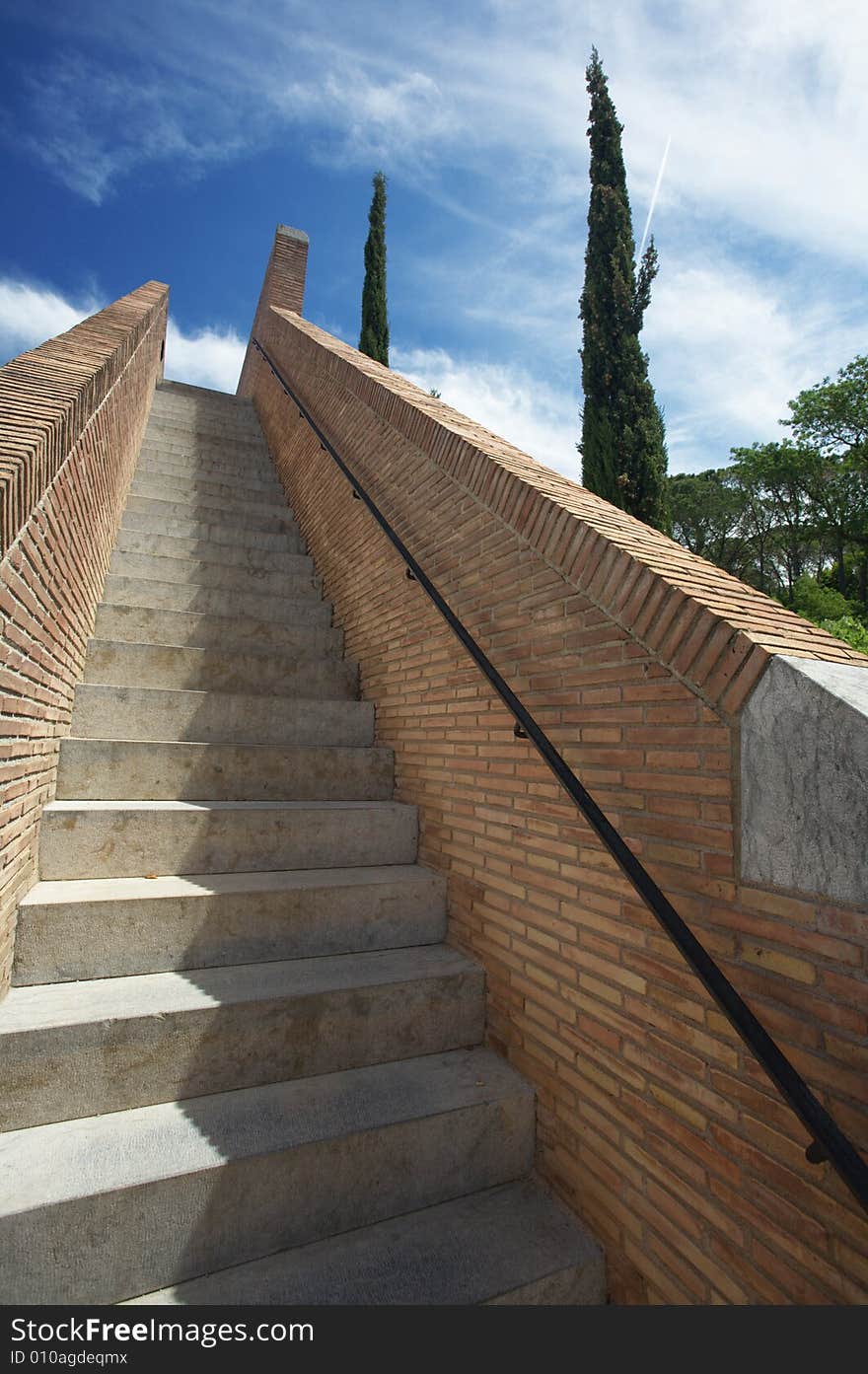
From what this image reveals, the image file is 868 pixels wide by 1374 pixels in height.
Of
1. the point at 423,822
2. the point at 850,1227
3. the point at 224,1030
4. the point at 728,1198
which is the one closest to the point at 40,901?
the point at 224,1030

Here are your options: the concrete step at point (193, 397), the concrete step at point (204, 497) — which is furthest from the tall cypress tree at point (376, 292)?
the concrete step at point (204, 497)

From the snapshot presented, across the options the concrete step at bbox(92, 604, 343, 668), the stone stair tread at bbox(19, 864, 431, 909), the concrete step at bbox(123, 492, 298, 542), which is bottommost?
the stone stair tread at bbox(19, 864, 431, 909)

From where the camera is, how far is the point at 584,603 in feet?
6.32

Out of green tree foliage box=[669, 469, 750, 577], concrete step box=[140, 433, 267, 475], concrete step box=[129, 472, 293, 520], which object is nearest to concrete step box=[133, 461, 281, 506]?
concrete step box=[129, 472, 293, 520]

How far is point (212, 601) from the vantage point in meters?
3.82

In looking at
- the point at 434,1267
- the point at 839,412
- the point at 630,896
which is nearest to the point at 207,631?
the point at 630,896

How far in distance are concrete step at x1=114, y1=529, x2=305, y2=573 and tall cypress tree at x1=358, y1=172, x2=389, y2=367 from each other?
38.2 feet

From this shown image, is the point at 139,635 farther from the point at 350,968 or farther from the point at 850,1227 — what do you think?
the point at 850,1227

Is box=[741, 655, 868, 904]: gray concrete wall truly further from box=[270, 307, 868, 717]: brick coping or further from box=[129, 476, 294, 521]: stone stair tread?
box=[129, 476, 294, 521]: stone stair tread

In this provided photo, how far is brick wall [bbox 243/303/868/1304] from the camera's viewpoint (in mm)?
1262

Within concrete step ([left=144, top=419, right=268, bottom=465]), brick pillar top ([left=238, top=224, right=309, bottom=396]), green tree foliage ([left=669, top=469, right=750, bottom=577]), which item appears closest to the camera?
concrete step ([left=144, top=419, right=268, bottom=465])

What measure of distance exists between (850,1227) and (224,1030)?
5.07 ft

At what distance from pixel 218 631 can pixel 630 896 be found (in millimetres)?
2711

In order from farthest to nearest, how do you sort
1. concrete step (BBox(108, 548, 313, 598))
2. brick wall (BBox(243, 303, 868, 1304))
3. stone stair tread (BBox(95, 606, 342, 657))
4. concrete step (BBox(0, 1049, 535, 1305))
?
concrete step (BBox(108, 548, 313, 598)) < stone stair tread (BBox(95, 606, 342, 657)) < concrete step (BBox(0, 1049, 535, 1305)) < brick wall (BBox(243, 303, 868, 1304))
